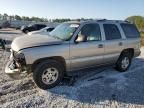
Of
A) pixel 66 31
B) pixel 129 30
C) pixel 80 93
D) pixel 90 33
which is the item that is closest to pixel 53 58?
pixel 66 31

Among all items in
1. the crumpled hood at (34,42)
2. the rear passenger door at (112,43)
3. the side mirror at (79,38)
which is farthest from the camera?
the rear passenger door at (112,43)

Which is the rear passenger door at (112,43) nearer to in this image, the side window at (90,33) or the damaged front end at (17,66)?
the side window at (90,33)

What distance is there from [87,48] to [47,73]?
1410 mm

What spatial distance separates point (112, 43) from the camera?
6711mm

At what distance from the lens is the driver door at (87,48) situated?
19.0ft

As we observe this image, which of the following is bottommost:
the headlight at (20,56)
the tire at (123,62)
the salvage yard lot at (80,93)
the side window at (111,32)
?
the salvage yard lot at (80,93)

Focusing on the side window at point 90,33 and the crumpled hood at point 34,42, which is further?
the side window at point 90,33

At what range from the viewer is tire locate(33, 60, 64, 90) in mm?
5266

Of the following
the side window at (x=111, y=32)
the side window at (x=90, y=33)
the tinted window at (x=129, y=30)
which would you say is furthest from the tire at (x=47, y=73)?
the tinted window at (x=129, y=30)

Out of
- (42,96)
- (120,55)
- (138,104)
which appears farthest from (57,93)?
(120,55)

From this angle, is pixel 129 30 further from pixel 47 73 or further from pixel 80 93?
pixel 47 73

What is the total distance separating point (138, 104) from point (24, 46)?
320 centimetres

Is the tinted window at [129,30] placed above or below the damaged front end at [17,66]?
above

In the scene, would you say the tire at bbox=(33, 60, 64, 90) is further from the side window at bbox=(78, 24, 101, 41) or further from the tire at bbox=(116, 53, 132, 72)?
the tire at bbox=(116, 53, 132, 72)
